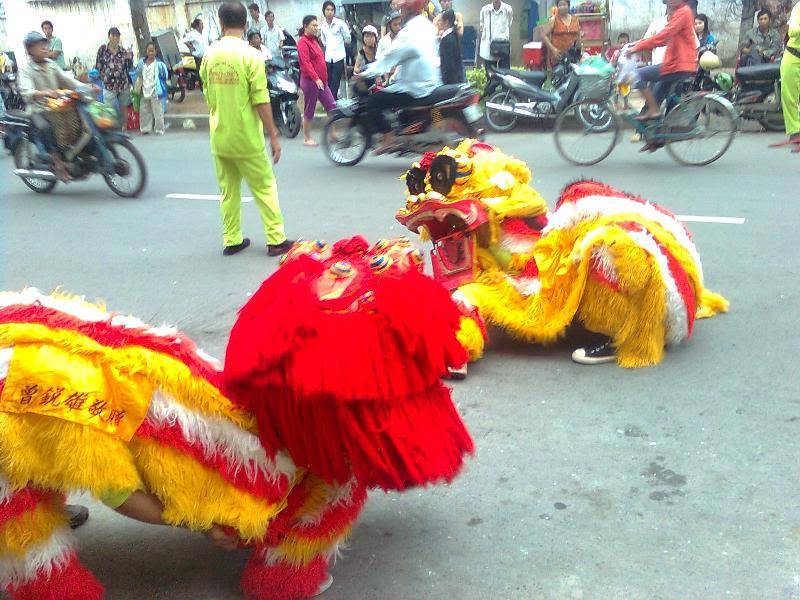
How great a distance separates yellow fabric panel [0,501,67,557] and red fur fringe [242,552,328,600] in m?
0.56

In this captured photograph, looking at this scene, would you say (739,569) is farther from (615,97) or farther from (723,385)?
(615,97)

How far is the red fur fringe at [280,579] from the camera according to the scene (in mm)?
2346

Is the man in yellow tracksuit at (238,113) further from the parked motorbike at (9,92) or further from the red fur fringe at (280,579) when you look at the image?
the parked motorbike at (9,92)

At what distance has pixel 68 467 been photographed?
1991mm

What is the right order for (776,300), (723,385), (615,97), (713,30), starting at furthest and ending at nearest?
(713,30) → (615,97) → (776,300) → (723,385)

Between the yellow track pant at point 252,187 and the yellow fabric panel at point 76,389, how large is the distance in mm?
3821

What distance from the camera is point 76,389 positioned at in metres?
2.01

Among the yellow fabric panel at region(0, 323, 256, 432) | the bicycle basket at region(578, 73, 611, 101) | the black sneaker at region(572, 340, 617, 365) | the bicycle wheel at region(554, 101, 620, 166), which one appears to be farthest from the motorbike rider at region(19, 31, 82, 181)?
the yellow fabric panel at region(0, 323, 256, 432)

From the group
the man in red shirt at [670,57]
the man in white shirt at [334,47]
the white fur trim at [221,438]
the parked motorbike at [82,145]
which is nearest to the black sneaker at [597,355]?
the white fur trim at [221,438]

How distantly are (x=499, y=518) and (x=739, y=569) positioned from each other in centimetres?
74

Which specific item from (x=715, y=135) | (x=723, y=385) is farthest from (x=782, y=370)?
(x=715, y=135)

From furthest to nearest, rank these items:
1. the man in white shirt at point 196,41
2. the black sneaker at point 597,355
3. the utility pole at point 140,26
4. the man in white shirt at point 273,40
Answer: the utility pole at point 140,26, the man in white shirt at point 196,41, the man in white shirt at point 273,40, the black sneaker at point 597,355

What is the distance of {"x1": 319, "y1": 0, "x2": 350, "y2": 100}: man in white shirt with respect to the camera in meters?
12.9

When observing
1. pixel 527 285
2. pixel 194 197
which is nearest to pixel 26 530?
pixel 527 285
